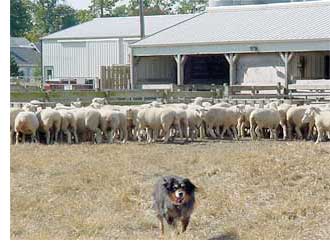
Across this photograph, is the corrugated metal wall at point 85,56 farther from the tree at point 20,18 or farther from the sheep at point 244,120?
the sheep at point 244,120

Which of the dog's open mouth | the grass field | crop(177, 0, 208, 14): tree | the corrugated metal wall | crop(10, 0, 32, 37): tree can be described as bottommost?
the grass field

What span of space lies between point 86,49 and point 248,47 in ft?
68.2

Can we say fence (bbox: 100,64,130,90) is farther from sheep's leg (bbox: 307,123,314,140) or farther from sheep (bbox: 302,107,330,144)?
sheep (bbox: 302,107,330,144)

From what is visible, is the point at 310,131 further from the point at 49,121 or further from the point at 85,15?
the point at 85,15

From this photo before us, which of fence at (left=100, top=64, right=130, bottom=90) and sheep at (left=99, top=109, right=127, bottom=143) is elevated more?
fence at (left=100, top=64, right=130, bottom=90)

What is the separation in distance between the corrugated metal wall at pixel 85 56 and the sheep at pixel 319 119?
3492 centimetres

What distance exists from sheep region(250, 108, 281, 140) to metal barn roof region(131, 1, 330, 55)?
14.2m

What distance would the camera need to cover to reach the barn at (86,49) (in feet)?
179

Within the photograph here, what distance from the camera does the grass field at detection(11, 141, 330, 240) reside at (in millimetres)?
9273

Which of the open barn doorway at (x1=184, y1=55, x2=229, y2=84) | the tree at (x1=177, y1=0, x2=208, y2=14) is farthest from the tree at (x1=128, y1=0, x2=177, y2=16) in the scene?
the open barn doorway at (x1=184, y1=55, x2=229, y2=84)

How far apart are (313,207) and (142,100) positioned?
1734 cm

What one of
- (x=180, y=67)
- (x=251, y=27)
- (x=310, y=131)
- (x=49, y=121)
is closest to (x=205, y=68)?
(x=251, y=27)

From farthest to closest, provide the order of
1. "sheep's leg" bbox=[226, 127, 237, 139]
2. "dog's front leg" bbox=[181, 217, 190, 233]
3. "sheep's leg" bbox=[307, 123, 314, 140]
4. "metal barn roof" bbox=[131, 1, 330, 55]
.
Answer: "metal barn roof" bbox=[131, 1, 330, 55] < "sheep's leg" bbox=[226, 127, 237, 139] < "sheep's leg" bbox=[307, 123, 314, 140] < "dog's front leg" bbox=[181, 217, 190, 233]

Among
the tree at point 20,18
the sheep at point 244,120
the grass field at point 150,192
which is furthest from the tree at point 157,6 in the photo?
the grass field at point 150,192
